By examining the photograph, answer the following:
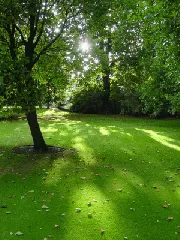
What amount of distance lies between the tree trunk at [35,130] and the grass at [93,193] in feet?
3.48

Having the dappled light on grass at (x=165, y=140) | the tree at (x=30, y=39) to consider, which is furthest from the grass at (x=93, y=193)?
the tree at (x=30, y=39)

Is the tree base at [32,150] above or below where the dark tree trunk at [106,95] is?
below

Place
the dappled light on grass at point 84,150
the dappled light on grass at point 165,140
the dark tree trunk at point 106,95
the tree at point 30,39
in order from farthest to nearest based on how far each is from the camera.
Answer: the dark tree trunk at point 106,95
the dappled light on grass at point 165,140
the dappled light on grass at point 84,150
the tree at point 30,39

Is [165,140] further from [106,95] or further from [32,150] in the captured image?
[106,95]

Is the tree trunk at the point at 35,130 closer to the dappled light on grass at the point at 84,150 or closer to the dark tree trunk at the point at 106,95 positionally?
the dappled light on grass at the point at 84,150

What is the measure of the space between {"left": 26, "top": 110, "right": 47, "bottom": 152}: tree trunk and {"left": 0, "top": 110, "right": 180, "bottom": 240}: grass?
1.06 m

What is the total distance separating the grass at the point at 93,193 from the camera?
7.81 meters

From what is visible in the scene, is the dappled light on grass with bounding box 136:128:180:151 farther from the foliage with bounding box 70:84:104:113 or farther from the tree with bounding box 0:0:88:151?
the foliage with bounding box 70:84:104:113

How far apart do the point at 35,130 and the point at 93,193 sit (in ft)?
21.8

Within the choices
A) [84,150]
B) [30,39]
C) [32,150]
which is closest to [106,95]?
[84,150]

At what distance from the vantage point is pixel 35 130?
621 inches

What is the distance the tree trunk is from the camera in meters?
15.5

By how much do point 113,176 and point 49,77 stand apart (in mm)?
7669

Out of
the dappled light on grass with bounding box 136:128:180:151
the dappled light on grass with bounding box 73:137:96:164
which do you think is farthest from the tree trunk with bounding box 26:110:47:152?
the dappled light on grass with bounding box 136:128:180:151
